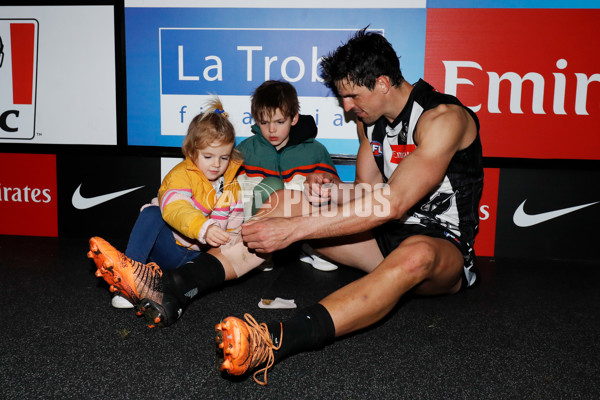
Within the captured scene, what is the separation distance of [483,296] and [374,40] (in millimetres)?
1120

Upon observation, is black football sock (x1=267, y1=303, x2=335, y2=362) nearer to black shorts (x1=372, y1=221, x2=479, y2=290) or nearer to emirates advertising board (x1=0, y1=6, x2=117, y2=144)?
black shorts (x1=372, y1=221, x2=479, y2=290)

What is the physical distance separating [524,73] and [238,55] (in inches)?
56.5

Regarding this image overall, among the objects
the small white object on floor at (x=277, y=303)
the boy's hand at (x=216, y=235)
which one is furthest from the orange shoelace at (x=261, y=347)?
the small white object on floor at (x=277, y=303)

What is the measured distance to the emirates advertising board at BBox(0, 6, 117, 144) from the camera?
2.70 m

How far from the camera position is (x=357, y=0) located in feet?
8.38

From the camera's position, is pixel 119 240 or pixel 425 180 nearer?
pixel 425 180

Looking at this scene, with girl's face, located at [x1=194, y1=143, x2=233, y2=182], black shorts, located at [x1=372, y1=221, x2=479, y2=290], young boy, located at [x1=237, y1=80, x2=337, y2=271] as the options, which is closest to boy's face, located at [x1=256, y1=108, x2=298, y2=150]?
young boy, located at [x1=237, y1=80, x2=337, y2=271]

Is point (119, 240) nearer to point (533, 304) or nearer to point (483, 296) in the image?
point (483, 296)

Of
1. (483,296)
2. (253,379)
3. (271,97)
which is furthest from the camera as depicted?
(271,97)

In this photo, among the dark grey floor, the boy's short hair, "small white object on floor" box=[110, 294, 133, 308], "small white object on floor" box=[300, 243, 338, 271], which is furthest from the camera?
"small white object on floor" box=[300, 243, 338, 271]

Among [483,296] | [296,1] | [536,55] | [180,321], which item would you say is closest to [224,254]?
[180,321]

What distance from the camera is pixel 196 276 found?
1711 mm

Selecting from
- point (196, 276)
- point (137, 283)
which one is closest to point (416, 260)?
point (196, 276)

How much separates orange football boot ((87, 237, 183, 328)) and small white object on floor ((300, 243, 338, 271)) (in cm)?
90
